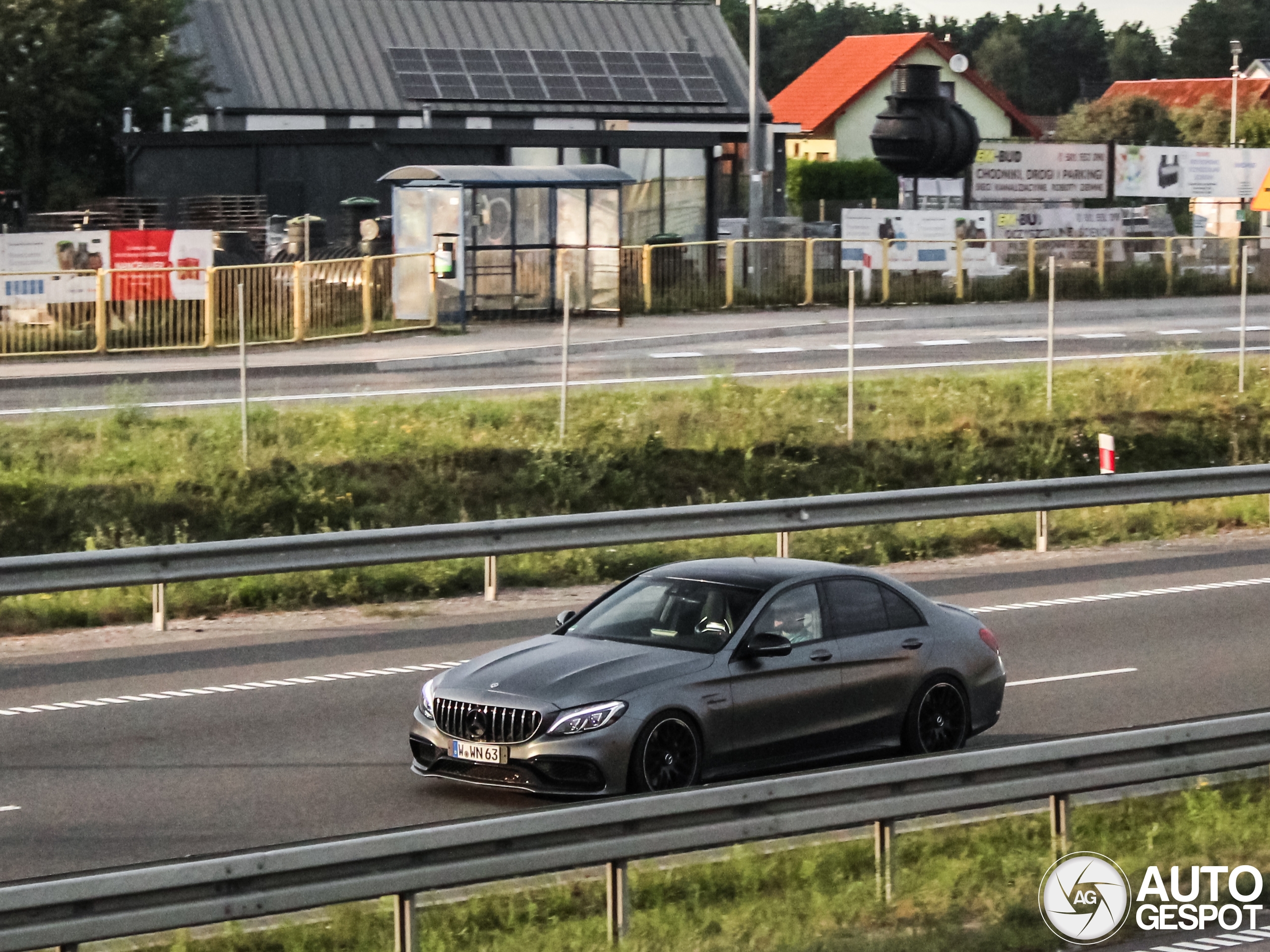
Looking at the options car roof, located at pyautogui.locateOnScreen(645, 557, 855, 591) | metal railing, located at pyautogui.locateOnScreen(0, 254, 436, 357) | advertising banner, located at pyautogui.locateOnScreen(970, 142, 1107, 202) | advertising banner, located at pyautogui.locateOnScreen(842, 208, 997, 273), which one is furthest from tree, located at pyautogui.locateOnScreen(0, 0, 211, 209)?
car roof, located at pyautogui.locateOnScreen(645, 557, 855, 591)

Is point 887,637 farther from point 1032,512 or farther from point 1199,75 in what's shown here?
point 1199,75

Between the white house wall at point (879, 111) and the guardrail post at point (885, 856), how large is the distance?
84.8 metres

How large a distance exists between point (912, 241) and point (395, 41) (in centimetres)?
2064

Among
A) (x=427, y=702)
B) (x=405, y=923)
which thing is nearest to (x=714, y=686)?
(x=427, y=702)

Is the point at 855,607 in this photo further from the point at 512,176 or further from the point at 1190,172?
the point at 1190,172

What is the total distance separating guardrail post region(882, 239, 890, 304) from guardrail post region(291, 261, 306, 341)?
43.6ft

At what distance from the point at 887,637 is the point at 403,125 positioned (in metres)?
44.7

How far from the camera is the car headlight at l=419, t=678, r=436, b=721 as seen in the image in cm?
1042

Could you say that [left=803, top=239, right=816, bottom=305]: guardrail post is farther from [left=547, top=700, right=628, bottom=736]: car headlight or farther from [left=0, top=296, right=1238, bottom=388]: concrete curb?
[left=547, top=700, right=628, bottom=736]: car headlight

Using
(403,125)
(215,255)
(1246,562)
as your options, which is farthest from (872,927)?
(403,125)

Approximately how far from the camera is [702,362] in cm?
3072

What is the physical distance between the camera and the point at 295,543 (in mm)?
15258

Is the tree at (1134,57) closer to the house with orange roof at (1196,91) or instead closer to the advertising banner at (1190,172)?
the house with orange roof at (1196,91)

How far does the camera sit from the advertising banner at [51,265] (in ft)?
97.8
